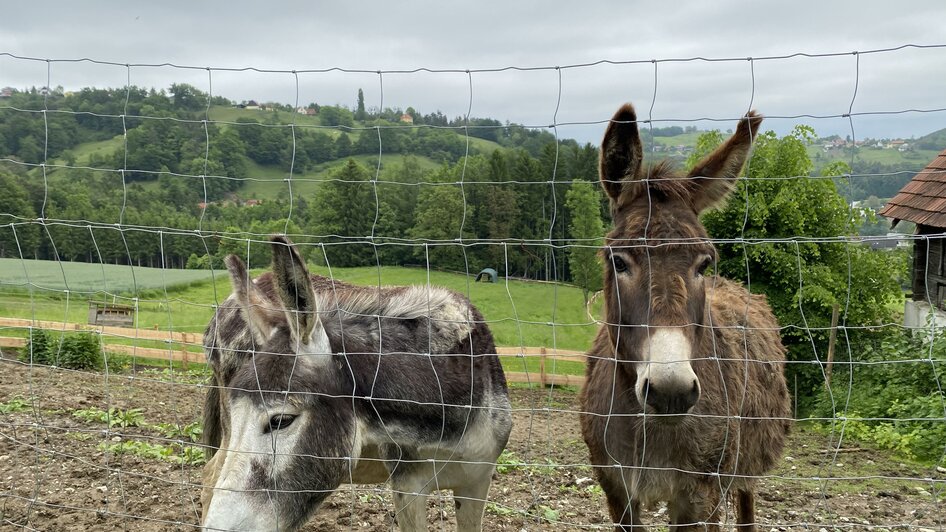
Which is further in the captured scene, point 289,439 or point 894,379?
point 894,379

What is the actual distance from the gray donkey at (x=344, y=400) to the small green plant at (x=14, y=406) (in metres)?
4.16

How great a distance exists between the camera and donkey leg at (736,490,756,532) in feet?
16.8

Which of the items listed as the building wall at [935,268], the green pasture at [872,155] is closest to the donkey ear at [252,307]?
the green pasture at [872,155]

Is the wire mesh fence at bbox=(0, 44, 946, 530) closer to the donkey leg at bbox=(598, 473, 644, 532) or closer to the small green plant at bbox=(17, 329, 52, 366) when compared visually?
the donkey leg at bbox=(598, 473, 644, 532)

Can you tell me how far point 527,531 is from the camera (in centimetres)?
516

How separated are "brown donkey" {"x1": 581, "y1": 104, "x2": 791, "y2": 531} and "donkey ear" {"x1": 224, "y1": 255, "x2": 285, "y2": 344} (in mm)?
1610

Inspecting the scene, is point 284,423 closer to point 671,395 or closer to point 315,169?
point 671,395

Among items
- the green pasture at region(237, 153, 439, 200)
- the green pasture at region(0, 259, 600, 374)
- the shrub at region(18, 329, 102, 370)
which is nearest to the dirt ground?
the green pasture at region(0, 259, 600, 374)

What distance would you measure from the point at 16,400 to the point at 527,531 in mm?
6408

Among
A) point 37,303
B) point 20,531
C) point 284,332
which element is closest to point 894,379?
point 284,332

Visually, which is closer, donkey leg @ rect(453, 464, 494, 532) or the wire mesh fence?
the wire mesh fence

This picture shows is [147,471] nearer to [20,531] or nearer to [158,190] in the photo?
[20,531]

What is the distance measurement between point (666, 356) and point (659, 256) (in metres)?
0.51

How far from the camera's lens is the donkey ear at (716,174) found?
10.6 ft
